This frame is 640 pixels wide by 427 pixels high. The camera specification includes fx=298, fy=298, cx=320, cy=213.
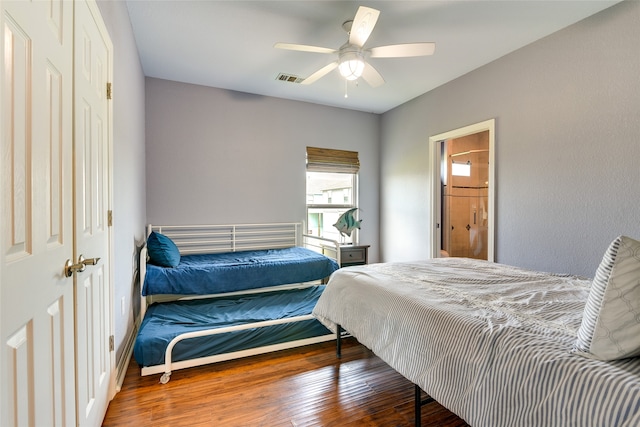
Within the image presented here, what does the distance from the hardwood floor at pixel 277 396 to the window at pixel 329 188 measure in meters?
2.34

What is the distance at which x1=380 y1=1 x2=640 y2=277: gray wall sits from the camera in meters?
2.09

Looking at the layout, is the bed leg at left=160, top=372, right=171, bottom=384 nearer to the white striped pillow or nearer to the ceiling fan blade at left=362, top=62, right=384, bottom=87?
the white striped pillow

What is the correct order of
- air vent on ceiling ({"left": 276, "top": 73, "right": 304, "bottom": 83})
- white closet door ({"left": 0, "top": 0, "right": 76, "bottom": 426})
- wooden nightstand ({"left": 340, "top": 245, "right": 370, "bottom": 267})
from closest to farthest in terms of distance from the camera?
white closet door ({"left": 0, "top": 0, "right": 76, "bottom": 426}) < air vent on ceiling ({"left": 276, "top": 73, "right": 304, "bottom": 83}) < wooden nightstand ({"left": 340, "top": 245, "right": 370, "bottom": 267})

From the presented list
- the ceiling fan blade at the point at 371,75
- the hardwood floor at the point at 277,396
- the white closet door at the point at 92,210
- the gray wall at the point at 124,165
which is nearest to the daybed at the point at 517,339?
the hardwood floor at the point at 277,396

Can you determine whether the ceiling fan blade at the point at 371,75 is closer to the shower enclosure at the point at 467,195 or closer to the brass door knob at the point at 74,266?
the shower enclosure at the point at 467,195

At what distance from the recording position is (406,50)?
2.15 meters

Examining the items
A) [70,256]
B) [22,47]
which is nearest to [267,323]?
[70,256]

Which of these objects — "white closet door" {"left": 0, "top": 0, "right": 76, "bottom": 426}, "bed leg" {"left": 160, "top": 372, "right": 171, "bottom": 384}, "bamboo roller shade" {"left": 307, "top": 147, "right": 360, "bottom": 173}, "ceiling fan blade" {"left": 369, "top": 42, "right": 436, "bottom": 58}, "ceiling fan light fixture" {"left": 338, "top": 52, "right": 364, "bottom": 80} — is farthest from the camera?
"bamboo roller shade" {"left": 307, "top": 147, "right": 360, "bottom": 173}

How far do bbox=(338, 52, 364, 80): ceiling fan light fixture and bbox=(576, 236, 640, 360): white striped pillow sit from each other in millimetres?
1927

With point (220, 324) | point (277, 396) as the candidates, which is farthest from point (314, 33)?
point (277, 396)

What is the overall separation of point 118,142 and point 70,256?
111 cm

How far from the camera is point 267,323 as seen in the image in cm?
229

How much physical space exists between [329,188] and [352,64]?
2347 millimetres

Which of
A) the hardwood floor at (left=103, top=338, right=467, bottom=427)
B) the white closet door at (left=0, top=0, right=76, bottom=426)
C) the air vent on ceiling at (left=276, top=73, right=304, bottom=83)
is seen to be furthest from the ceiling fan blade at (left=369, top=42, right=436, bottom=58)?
the hardwood floor at (left=103, top=338, right=467, bottom=427)
